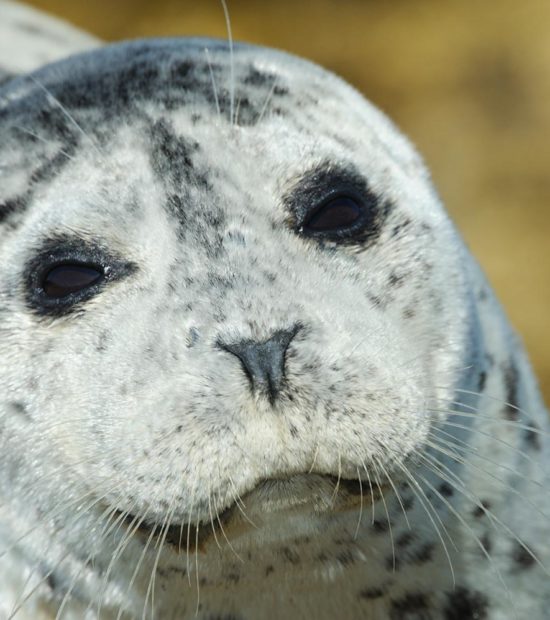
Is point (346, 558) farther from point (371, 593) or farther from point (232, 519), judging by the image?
point (232, 519)

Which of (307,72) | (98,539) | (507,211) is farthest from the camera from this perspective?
(507,211)

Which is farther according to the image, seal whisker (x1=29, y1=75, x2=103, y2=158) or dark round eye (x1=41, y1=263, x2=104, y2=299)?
seal whisker (x1=29, y1=75, x2=103, y2=158)

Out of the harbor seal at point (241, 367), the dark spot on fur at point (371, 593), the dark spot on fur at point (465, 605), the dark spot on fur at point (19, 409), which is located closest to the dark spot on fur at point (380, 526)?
the harbor seal at point (241, 367)

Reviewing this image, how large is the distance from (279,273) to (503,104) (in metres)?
4.61

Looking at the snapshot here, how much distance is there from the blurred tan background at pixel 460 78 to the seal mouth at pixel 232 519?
3.64 meters

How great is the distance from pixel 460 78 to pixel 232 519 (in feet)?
16.3

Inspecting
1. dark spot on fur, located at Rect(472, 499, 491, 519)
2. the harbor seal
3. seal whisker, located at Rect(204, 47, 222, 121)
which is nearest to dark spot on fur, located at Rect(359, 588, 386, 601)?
the harbor seal

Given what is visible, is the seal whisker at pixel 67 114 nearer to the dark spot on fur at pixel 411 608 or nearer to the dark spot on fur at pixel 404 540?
the dark spot on fur at pixel 404 540

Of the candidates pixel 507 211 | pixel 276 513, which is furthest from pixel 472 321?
pixel 507 211

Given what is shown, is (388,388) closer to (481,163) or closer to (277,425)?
(277,425)

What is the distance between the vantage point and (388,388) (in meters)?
2.22

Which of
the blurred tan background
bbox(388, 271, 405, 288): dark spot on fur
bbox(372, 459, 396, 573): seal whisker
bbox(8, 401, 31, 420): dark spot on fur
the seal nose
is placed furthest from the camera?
the blurred tan background

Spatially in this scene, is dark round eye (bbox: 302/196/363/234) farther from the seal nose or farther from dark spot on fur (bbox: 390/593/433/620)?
dark spot on fur (bbox: 390/593/433/620)

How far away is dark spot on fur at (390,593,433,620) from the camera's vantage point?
2662mm
